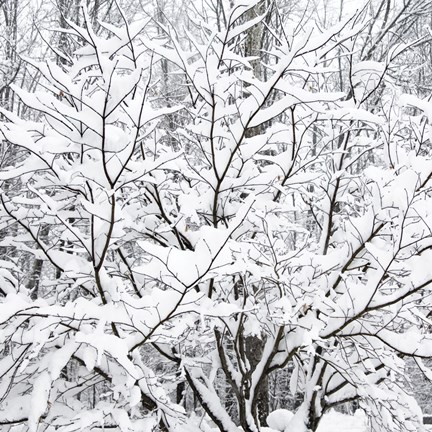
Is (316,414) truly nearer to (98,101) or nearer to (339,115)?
(339,115)

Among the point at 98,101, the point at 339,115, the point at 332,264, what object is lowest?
the point at 332,264

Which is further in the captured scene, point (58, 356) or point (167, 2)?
point (167, 2)

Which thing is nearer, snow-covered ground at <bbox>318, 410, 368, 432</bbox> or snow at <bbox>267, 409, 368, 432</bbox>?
snow at <bbox>267, 409, 368, 432</bbox>

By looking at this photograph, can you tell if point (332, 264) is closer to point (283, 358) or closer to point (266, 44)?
point (283, 358)

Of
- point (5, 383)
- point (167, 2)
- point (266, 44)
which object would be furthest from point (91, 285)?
point (167, 2)

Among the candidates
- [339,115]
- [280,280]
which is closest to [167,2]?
[339,115]

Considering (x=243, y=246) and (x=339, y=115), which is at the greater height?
(x=339, y=115)

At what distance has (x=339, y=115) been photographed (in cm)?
207

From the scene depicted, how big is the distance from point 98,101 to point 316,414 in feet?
7.46

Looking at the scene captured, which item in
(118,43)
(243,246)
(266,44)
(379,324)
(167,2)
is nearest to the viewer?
(118,43)

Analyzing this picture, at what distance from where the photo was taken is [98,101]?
4.29 ft

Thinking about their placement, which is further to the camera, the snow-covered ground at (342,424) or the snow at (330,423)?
the snow-covered ground at (342,424)

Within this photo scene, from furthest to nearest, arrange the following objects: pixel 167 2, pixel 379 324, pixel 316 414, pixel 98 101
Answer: pixel 167 2
pixel 316 414
pixel 379 324
pixel 98 101

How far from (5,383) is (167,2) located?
27.6 feet
